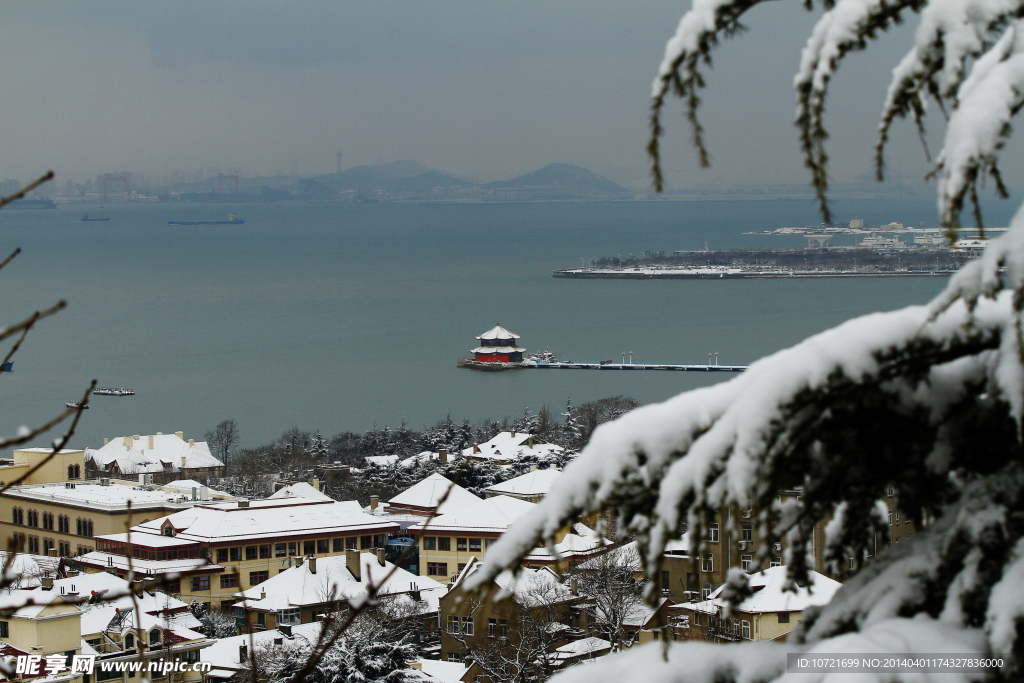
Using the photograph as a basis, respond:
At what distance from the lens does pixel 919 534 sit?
1125 mm

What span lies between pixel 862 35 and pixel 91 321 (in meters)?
65.9

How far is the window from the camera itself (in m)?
14.6

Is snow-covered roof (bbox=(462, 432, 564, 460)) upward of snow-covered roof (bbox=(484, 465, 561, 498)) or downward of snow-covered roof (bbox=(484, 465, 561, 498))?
downward

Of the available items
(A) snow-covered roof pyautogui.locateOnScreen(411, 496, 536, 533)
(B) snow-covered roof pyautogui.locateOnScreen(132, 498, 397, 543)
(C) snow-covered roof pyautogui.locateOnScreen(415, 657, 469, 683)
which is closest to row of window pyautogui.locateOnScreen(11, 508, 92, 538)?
(B) snow-covered roof pyautogui.locateOnScreen(132, 498, 397, 543)

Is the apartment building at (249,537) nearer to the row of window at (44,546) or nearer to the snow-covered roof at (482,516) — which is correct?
the snow-covered roof at (482,516)

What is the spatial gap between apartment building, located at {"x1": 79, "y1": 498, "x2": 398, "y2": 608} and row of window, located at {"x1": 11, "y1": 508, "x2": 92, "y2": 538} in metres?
1.21

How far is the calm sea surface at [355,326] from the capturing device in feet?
124

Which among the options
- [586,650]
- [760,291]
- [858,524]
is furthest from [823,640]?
[760,291]

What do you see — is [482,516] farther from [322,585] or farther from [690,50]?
[690,50]

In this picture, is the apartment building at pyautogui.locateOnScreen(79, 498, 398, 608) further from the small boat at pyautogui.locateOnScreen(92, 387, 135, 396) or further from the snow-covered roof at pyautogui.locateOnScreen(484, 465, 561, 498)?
the small boat at pyautogui.locateOnScreen(92, 387, 135, 396)

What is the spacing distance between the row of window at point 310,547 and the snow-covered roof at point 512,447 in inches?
277

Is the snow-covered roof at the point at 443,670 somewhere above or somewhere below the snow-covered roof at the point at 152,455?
above

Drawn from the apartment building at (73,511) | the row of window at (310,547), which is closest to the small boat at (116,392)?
the apartment building at (73,511)

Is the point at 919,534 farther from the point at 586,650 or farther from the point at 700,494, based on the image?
the point at 586,650
